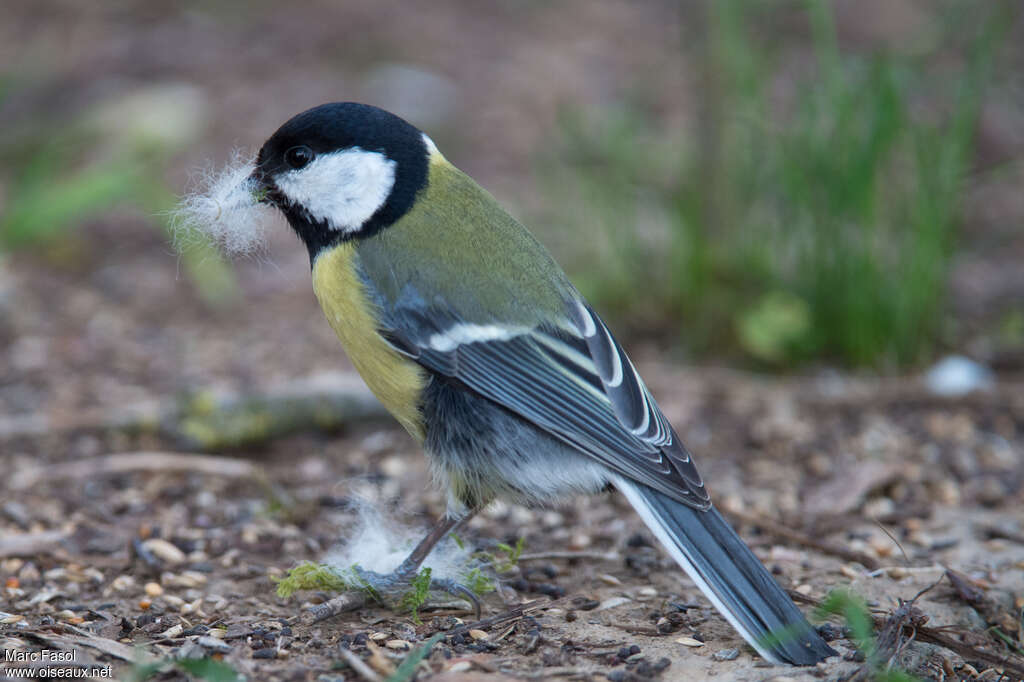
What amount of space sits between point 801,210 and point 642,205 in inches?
45.1

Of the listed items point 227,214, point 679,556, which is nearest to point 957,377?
point 679,556

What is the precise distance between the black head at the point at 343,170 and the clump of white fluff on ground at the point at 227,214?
0.12 metres

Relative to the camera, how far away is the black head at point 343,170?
9.37 ft

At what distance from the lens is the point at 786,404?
4.27 metres

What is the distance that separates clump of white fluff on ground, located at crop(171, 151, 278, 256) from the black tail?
134 centimetres

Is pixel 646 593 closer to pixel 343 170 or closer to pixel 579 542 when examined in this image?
pixel 579 542

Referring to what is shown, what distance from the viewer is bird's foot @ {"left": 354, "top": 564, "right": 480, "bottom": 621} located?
2674 millimetres

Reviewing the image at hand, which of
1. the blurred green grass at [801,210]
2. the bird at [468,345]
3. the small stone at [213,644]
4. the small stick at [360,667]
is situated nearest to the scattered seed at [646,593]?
the bird at [468,345]

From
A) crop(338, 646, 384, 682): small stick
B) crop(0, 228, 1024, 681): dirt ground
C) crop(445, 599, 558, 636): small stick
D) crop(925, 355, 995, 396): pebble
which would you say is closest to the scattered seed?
crop(0, 228, 1024, 681): dirt ground

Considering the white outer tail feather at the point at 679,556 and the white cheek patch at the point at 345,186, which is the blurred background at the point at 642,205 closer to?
the white cheek patch at the point at 345,186

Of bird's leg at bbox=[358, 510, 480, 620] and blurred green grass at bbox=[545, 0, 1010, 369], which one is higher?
blurred green grass at bbox=[545, 0, 1010, 369]

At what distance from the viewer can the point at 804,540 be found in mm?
3111

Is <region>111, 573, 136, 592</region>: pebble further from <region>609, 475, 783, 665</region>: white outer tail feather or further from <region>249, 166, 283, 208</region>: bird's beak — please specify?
<region>609, 475, 783, 665</region>: white outer tail feather

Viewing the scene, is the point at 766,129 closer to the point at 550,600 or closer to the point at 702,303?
the point at 702,303
